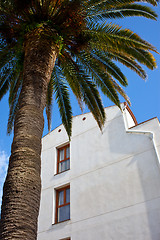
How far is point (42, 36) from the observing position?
7.58 meters

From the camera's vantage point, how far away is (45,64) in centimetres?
715

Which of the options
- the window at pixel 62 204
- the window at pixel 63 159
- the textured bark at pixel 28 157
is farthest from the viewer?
the window at pixel 63 159

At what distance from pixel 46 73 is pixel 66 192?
9912mm

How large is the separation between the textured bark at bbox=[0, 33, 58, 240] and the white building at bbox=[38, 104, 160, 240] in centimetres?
780

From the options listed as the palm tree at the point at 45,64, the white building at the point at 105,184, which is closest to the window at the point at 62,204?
the white building at the point at 105,184

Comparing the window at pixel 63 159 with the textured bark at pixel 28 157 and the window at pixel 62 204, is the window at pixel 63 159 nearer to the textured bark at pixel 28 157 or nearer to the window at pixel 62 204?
the window at pixel 62 204

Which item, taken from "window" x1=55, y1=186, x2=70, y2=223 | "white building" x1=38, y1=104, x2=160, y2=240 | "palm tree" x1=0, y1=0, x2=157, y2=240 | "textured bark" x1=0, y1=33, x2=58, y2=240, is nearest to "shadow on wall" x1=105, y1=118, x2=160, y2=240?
"white building" x1=38, y1=104, x2=160, y2=240

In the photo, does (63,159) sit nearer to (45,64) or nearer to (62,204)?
(62,204)

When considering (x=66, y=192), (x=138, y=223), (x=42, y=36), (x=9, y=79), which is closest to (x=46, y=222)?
(x=66, y=192)

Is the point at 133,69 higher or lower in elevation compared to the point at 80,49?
higher

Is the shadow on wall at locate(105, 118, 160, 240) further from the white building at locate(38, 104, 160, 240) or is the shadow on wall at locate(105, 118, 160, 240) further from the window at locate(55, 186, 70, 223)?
the window at locate(55, 186, 70, 223)

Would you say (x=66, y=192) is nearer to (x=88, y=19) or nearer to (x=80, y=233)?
(x=80, y=233)

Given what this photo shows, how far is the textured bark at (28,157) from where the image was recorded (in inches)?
161

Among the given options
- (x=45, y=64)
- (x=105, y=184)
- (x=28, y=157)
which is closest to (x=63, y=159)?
(x=105, y=184)
